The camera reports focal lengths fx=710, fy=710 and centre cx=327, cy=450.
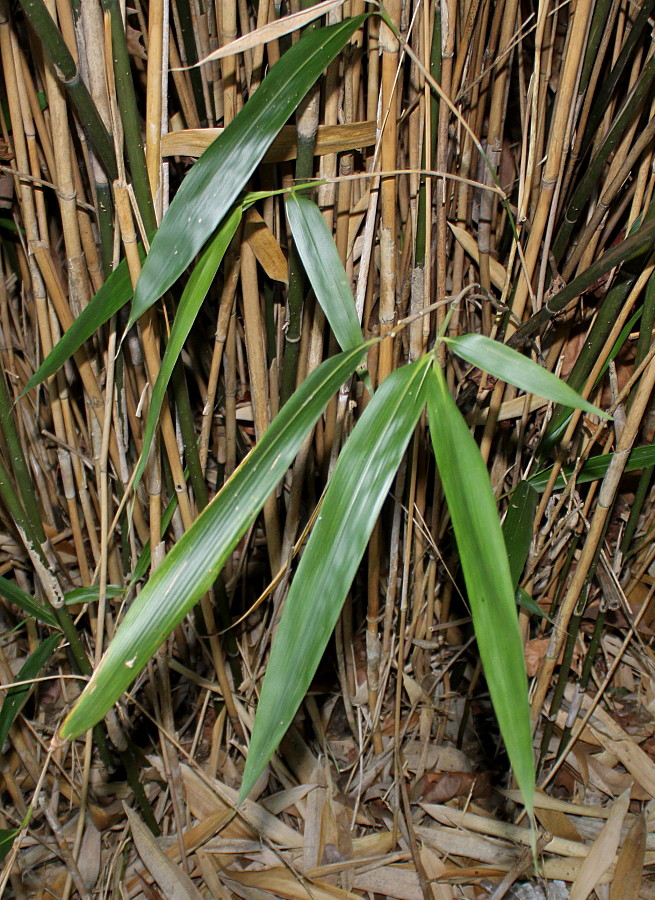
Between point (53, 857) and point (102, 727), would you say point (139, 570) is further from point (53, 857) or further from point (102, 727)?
point (53, 857)

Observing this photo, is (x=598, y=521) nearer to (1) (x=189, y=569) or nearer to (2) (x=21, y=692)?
(1) (x=189, y=569)

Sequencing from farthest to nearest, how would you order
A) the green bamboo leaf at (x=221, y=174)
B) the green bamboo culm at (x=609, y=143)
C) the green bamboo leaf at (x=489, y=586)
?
the green bamboo culm at (x=609, y=143)
the green bamboo leaf at (x=221, y=174)
the green bamboo leaf at (x=489, y=586)

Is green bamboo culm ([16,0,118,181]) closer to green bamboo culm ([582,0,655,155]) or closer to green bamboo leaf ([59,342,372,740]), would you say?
green bamboo leaf ([59,342,372,740])

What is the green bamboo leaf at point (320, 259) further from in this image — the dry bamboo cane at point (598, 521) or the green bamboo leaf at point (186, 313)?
the dry bamboo cane at point (598, 521)

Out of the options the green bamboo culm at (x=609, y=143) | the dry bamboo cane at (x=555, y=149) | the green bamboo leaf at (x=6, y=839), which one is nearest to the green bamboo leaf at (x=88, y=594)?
the green bamboo leaf at (x=6, y=839)

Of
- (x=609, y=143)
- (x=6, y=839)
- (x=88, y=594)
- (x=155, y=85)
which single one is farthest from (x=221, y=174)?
(x=6, y=839)

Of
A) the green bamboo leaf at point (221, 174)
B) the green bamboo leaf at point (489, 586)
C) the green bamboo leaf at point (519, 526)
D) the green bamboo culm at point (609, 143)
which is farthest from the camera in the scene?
the green bamboo leaf at point (519, 526)

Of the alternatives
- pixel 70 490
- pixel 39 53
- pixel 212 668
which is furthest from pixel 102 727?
pixel 39 53
